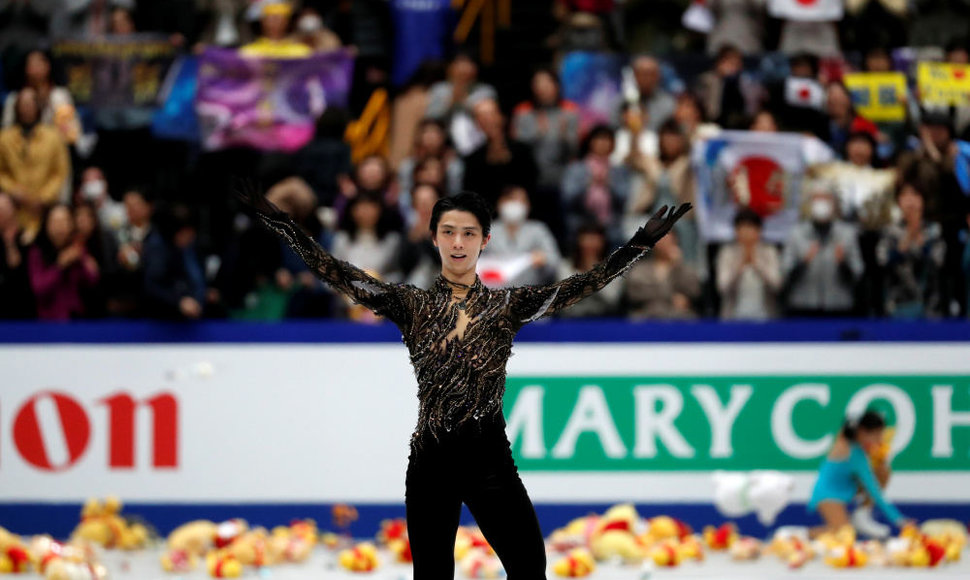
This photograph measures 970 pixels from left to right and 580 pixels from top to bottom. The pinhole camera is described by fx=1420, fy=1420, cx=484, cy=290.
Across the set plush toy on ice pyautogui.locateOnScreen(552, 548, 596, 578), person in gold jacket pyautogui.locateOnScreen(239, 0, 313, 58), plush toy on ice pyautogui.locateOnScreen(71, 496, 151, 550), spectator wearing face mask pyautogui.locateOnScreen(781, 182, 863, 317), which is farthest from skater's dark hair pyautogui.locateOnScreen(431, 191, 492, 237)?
person in gold jacket pyautogui.locateOnScreen(239, 0, 313, 58)

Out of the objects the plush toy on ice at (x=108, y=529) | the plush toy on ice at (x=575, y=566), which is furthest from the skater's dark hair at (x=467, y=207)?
the plush toy on ice at (x=108, y=529)

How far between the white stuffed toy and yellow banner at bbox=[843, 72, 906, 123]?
394 cm

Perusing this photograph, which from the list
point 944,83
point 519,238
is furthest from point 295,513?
point 944,83

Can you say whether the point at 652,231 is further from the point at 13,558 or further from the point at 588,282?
the point at 13,558

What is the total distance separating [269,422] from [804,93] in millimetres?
4866

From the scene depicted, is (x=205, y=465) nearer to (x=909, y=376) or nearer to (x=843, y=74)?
(x=909, y=376)

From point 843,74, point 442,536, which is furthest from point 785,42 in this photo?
point 442,536

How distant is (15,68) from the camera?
1112cm

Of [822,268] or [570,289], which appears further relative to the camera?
[822,268]

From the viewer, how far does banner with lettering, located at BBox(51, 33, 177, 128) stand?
1122 cm

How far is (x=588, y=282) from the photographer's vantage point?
430cm

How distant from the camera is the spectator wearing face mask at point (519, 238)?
8.94 metres

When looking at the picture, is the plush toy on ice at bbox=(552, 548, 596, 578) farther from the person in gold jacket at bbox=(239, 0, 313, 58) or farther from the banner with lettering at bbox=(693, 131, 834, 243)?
the person in gold jacket at bbox=(239, 0, 313, 58)

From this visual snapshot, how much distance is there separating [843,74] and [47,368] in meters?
6.28
